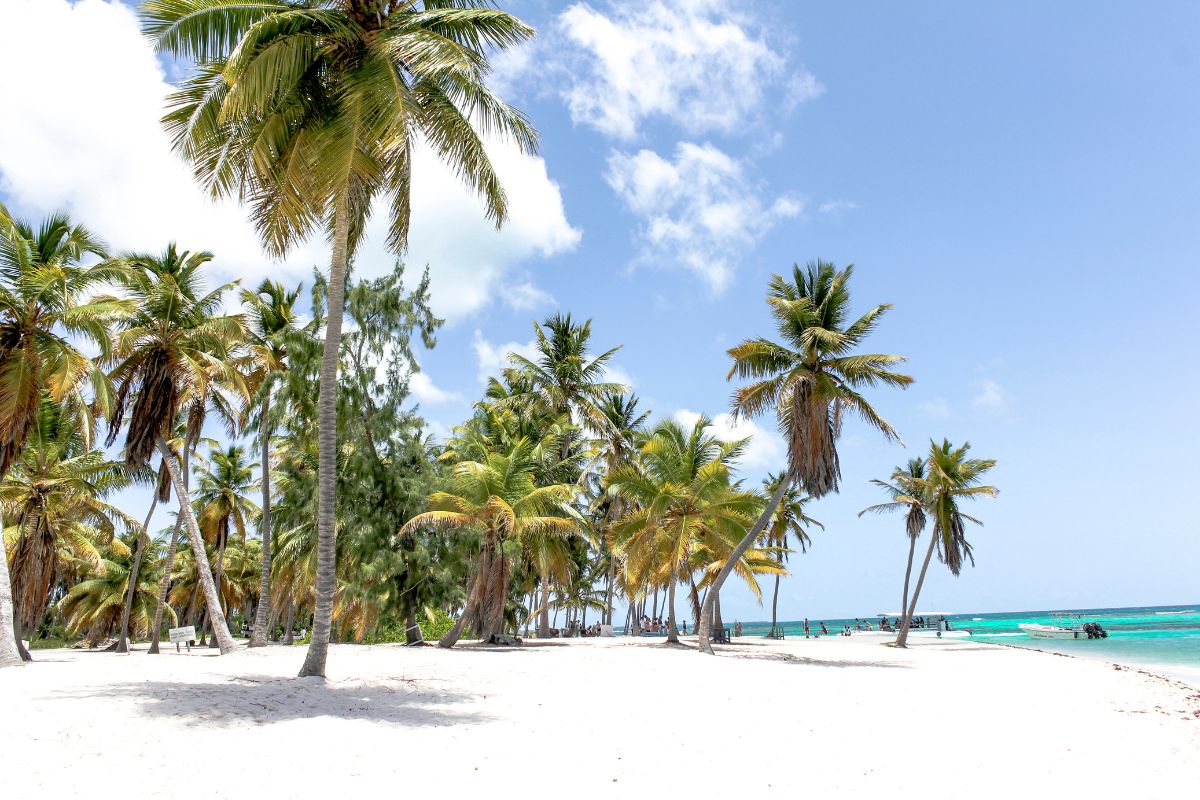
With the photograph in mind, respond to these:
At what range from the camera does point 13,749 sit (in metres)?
6.40

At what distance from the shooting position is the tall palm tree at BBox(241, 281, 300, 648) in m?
19.8

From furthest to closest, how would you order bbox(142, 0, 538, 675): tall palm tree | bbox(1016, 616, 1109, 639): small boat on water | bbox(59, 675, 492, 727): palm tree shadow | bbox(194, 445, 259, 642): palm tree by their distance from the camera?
bbox(1016, 616, 1109, 639): small boat on water < bbox(194, 445, 259, 642): palm tree < bbox(142, 0, 538, 675): tall palm tree < bbox(59, 675, 492, 727): palm tree shadow

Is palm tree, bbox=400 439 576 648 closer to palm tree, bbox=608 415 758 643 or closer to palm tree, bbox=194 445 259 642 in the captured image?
palm tree, bbox=608 415 758 643

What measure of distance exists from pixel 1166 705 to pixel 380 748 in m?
14.5

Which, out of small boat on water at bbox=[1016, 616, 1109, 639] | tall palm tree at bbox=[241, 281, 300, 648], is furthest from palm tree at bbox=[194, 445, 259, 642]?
small boat on water at bbox=[1016, 616, 1109, 639]

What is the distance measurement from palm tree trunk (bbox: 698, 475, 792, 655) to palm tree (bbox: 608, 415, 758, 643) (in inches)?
56.2

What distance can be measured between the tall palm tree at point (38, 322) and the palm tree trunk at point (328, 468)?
734 centimetres

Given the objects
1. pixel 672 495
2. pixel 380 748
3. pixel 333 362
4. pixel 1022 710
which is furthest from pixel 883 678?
pixel 333 362

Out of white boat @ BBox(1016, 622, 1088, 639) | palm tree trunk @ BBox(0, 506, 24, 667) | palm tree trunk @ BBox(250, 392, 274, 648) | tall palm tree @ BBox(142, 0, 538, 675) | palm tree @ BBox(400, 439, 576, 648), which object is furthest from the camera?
white boat @ BBox(1016, 622, 1088, 639)

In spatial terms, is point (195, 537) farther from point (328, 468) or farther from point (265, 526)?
point (328, 468)

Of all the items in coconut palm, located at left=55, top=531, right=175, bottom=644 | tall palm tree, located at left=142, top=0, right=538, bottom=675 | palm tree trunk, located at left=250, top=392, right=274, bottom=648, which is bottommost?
coconut palm, located at left=55, top=531, right=175, bottom=644

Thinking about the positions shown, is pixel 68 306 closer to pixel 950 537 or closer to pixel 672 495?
pixel 672 495

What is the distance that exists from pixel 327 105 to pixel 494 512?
11654mm

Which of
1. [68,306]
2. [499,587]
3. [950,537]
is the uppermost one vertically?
[68,306]
